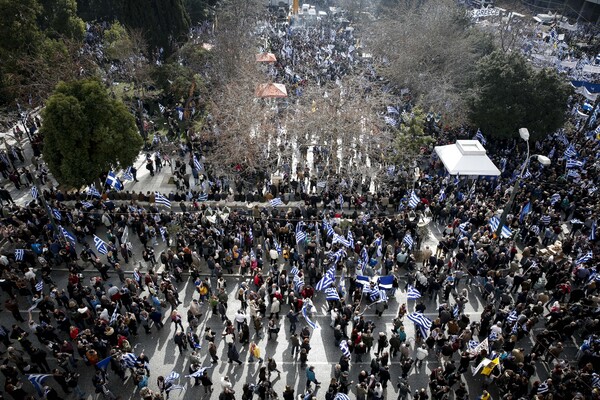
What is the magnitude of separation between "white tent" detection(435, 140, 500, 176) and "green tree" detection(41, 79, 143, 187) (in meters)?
18.4

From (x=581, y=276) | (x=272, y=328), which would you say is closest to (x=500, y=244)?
(x=581, y=276)

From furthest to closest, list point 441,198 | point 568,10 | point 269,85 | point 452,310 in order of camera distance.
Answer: point 568,10
point 269,85
point 441,198
point 452,310

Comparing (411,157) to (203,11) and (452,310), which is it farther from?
(203,11)

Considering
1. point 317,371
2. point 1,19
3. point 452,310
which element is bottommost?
point 317,371

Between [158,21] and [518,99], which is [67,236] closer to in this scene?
[158,21]

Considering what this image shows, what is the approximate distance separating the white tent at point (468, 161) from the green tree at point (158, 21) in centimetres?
2821

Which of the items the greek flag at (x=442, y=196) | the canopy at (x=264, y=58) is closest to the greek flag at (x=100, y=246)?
the greek flag at (x=442, y=196)

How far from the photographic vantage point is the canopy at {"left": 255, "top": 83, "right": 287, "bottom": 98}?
104 ft

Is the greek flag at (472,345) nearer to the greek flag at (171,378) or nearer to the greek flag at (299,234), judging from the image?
the greek flag at (299,234)

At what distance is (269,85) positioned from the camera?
32562 millimetres

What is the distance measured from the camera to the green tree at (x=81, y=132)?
20844 mm

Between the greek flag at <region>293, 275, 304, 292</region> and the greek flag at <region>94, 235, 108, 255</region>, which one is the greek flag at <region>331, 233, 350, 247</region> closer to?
the greek flag at <region>293, 275, 304, 292</region>

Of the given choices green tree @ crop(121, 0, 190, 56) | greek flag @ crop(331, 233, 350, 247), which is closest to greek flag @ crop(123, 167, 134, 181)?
greek flag @ crop(331, 233, 350, 247)

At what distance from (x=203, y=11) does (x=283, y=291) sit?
44905mm
